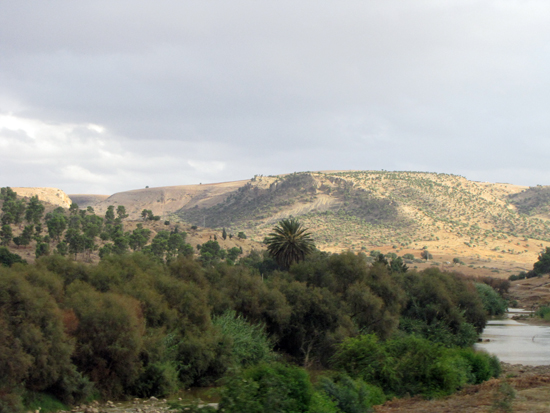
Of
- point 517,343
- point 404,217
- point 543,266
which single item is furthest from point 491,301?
point 404,217

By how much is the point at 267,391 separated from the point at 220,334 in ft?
74.9

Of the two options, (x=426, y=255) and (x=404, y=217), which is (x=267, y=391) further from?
(x=404, y=217)

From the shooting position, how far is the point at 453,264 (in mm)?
116812

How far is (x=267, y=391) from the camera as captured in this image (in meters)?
15.3

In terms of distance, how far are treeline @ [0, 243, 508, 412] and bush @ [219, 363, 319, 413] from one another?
42mm

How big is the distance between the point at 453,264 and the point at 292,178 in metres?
90.4

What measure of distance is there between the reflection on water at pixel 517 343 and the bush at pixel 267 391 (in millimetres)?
35000

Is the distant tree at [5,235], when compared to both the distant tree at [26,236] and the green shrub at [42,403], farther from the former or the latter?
the green shrub at [42,403]

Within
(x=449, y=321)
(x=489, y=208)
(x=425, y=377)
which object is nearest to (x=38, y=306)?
(x=425, y=377)

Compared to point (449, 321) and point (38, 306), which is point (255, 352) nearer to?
point (38, 306)

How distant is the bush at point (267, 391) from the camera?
14.3 metres

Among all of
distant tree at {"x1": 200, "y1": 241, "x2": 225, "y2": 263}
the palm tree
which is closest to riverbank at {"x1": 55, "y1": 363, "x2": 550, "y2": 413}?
the palm tree

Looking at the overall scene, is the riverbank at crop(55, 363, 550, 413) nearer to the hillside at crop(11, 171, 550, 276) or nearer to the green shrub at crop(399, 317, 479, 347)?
the green shrub at crop(399, 317, 479, 347)

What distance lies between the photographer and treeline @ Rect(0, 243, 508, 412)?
1000 inches
